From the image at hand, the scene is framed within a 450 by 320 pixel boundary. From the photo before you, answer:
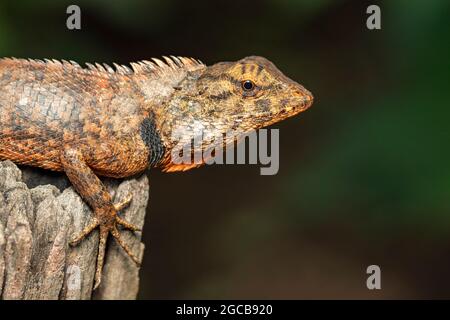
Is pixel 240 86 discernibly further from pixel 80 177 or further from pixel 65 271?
pixel 65 271

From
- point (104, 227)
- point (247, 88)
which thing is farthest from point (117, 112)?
point (247, 88)

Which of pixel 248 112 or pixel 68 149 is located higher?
pixel 248 112

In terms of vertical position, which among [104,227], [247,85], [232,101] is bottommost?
[104,227]

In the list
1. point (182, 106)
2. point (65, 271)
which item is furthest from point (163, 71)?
point (65, 271)

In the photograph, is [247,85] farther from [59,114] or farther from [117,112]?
[59,114]

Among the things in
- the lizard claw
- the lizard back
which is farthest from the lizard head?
the lizard claw

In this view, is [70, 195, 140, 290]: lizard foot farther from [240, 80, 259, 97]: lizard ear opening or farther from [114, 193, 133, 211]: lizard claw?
[240, 80, 259, 97]: lizard ear opening
